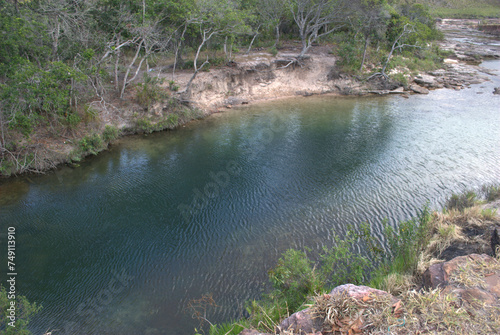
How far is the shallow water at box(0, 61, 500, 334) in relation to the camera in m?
11.0

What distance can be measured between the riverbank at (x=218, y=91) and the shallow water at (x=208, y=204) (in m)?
1.22

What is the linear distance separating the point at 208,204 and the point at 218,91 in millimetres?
18060

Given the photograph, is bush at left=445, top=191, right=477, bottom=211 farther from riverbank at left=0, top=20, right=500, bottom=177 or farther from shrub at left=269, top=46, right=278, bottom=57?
shrub at left=269, top=46, right=278, bottom=57

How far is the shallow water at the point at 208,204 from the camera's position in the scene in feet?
36.2

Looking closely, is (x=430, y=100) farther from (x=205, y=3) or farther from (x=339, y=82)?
(x=205, y=3)

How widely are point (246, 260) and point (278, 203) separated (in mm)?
4216

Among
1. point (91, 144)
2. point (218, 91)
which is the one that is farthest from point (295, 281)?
point (218, 91)

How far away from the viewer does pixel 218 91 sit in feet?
103

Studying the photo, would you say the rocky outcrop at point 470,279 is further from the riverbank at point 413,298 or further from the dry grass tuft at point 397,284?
the dry grass tuft at point 397,284

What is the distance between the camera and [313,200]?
1583 centimetres

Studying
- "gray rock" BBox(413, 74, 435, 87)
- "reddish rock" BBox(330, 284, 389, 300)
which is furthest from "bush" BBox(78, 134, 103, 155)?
"gray rock" BBox(413, 74, 435, 87)

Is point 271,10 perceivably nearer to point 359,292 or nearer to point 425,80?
point 425,80

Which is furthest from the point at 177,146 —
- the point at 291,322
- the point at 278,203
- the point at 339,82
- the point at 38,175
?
the point at 339,82

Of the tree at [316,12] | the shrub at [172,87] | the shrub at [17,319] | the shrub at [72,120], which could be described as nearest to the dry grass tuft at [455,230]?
the shrub at [17,319]
